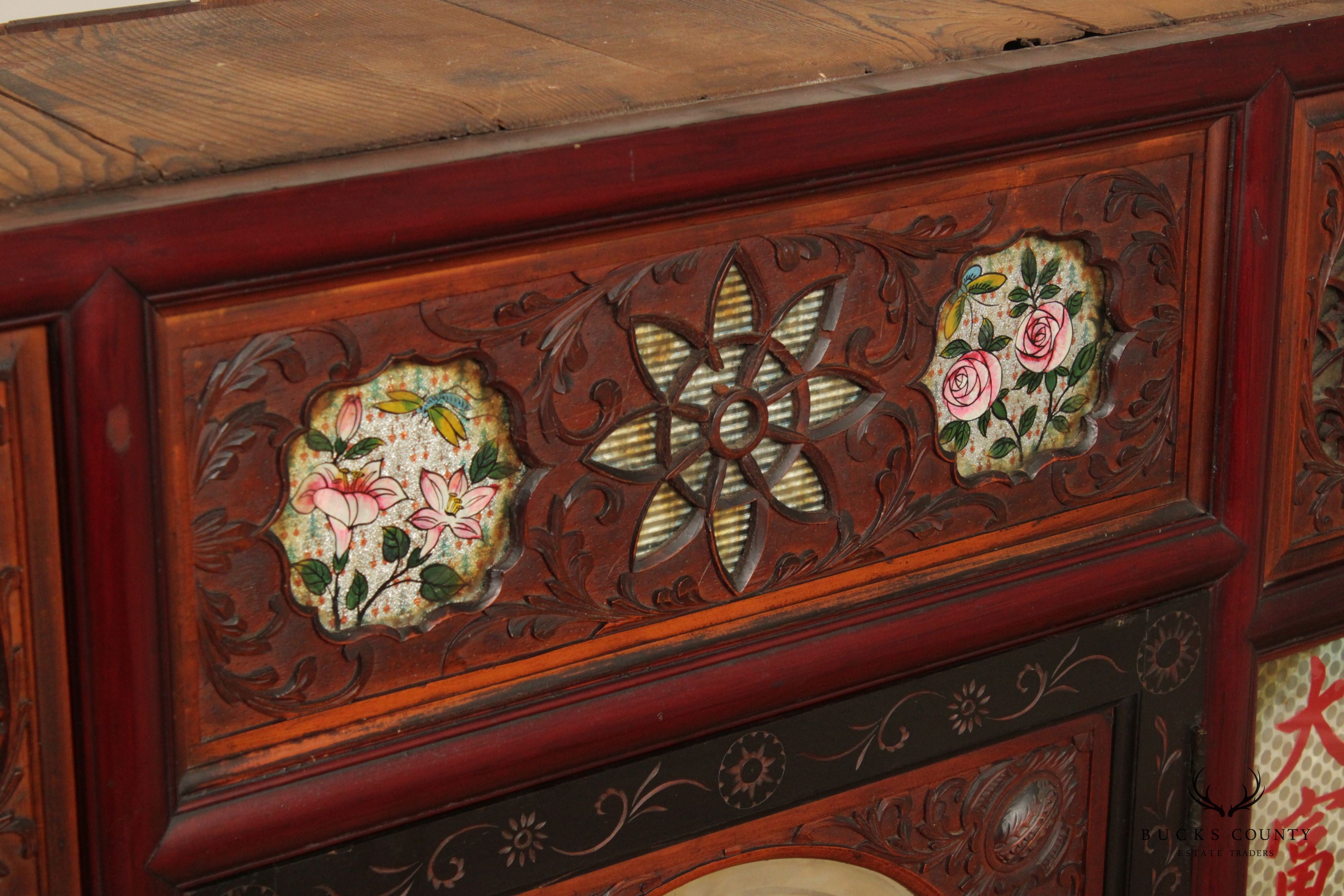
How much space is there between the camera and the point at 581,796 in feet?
3.54

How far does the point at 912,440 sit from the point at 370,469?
39 cm

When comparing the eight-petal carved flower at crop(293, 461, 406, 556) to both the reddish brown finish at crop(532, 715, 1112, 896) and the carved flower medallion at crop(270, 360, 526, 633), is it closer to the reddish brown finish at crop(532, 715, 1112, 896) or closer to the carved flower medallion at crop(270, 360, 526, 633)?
the carved flower medallion at crop(270, 360, 526, 633)

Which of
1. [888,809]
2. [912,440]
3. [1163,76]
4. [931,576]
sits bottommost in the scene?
[888,809]

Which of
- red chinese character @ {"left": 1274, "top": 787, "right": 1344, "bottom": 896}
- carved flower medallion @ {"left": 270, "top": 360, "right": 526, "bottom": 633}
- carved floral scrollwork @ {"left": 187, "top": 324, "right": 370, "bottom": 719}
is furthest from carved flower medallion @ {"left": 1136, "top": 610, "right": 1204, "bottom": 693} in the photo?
carved floral scrollwork @ {"left": 187, "top": 324, "right": 370, "bottom": 719}

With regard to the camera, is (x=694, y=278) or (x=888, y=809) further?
(x=888, y=809)

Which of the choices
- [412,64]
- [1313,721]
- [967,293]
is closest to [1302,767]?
[1313,721]

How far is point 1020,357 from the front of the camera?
1185 millimetres

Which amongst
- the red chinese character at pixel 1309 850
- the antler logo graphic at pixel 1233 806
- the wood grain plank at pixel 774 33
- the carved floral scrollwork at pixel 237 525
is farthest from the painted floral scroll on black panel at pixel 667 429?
the red chinese character at pixel 1309 850

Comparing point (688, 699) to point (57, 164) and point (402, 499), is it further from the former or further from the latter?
point (57, 164)

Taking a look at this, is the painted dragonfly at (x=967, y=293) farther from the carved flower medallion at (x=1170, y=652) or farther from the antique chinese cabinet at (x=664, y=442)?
the carved flower medallion at (x=1170, y=652)

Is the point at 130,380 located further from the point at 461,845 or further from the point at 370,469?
the point at 461,845

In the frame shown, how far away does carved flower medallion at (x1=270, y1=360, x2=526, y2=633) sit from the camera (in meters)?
0.94

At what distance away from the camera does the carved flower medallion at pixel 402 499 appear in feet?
3.09

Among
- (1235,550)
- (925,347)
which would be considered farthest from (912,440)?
(1235,550)
